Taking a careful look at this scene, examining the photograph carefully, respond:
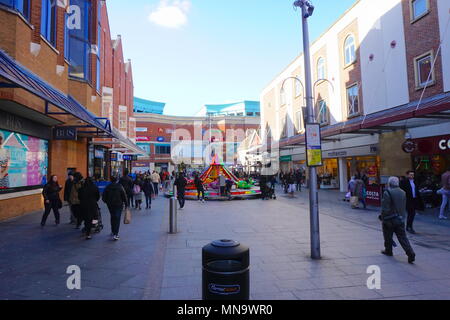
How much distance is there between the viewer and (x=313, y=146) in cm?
592

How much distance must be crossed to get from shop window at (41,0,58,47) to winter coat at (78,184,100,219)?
26.2 feet

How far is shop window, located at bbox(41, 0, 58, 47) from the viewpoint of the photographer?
11.8 meters

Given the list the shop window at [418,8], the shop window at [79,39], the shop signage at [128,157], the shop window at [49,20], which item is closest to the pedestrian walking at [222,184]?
the shop window at [79,39]

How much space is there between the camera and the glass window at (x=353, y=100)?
64.8 feet

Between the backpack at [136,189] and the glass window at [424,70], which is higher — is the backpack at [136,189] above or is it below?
below

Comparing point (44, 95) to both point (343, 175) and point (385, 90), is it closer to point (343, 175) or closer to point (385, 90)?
point (385, 90)

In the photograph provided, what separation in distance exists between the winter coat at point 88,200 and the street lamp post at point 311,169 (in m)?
5.63

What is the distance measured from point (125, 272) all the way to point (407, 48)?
17319 mm

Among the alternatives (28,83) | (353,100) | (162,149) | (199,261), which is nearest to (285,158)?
(353,100)

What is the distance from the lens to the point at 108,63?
24.1 m

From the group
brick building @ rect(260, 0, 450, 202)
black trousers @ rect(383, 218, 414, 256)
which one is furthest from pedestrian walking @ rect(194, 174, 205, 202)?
black trousers @ rect(383, 218, 414, 256)

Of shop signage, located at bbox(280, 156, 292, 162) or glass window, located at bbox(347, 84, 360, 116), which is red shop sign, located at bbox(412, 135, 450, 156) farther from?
shop signage, located at bbox(280, 156, 292, 162)

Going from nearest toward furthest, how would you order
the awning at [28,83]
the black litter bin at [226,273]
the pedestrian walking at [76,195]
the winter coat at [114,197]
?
the black litter bin at [226,273]
the awning at [28,83]
the winter coat at [114,197]
the pedestrian walking at [76,195]

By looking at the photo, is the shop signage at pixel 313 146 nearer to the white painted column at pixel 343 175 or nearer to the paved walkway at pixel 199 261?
the paved walkway at pixel 199 261
